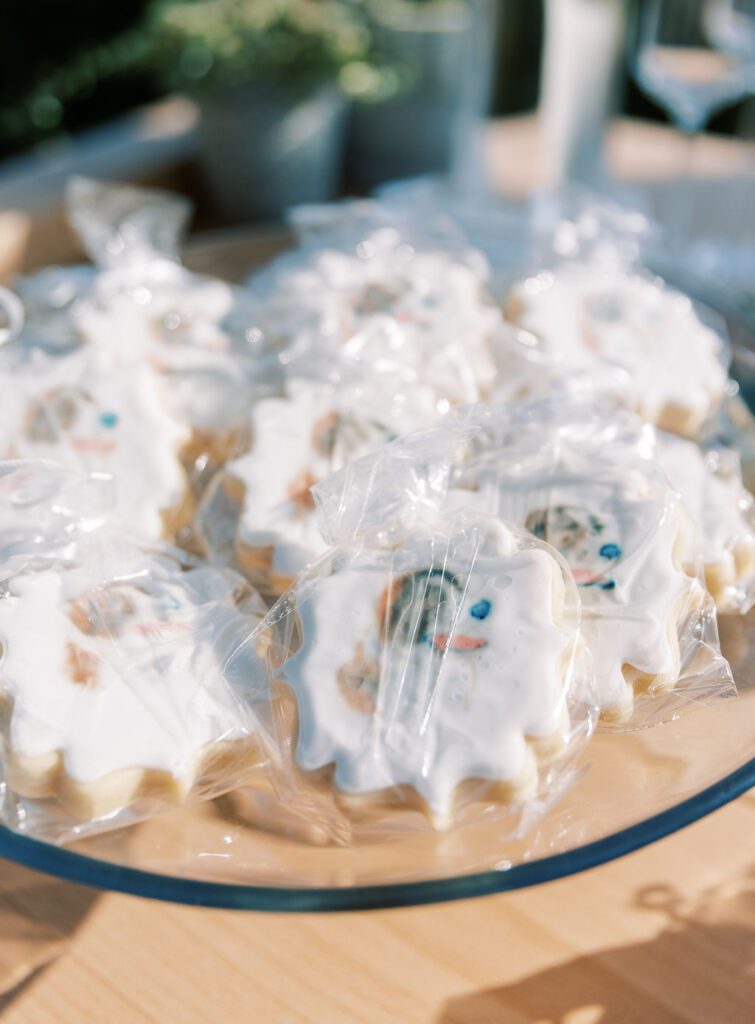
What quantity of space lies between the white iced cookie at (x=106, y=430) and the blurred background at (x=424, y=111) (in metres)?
0.61

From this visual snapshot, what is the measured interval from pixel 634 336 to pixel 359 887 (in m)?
0.55

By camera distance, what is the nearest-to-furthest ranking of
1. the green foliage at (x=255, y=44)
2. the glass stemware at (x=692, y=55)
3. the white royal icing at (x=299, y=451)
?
1. the white royal icing at (x=299, y=451)
2. the glass stemware at (x=692, y=55)
3. the green foliage at (x=255, y=44)

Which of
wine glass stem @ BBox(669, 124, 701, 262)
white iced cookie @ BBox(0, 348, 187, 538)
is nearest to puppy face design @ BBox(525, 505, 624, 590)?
white iced cookie @ BBox(0, 348, 187, 538)

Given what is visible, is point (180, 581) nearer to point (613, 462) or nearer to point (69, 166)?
point (613, 462)

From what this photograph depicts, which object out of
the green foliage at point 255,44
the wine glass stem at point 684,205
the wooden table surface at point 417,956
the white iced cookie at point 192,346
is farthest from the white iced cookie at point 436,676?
the green foliage at point 255,44

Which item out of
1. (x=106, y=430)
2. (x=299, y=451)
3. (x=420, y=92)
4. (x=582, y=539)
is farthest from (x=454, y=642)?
(x=420, y=92)

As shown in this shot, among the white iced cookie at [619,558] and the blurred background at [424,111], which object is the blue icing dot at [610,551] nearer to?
the white iced cookie at [619,558]

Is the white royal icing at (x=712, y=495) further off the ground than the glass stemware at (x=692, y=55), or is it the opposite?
the glass stemware at (x=692, y=55)

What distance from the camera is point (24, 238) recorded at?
1252 millimetres

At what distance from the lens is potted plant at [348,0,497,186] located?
130 centimetres

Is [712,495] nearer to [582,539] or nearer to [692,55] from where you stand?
[582,539]

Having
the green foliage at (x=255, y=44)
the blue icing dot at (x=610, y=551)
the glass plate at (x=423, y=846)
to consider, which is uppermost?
the green foliage at (x=255, y=44)

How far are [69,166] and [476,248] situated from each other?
0.71 meters

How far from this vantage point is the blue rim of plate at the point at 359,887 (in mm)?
416
